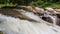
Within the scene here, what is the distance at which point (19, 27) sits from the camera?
12.1 meters

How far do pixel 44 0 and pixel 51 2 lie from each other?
1.12 meters

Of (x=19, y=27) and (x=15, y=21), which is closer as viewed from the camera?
(x=19, y=27)

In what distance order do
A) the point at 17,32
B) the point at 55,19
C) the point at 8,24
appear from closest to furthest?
the point at 17,32 < the point at 8,24 < the point at 55,19

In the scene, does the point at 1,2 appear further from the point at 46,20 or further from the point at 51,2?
the point at 46,20

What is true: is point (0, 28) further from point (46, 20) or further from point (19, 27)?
point (46, 20)

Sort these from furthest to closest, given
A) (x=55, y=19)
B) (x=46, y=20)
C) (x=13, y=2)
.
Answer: (x=13, y=2)
(x=55, y=19)
(x=46, y=20)

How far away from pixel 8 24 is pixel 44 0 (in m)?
17.4

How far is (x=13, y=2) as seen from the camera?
26.0 metres

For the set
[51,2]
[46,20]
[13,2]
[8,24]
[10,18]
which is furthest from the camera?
[51,2]

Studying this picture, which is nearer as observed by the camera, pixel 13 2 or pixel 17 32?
pixel 17 32

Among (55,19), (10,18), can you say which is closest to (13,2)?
(55,19)

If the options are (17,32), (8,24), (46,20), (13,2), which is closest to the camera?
(17,32)

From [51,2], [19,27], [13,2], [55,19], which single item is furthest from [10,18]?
[51,2]

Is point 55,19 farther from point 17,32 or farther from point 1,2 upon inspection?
point 1,2
